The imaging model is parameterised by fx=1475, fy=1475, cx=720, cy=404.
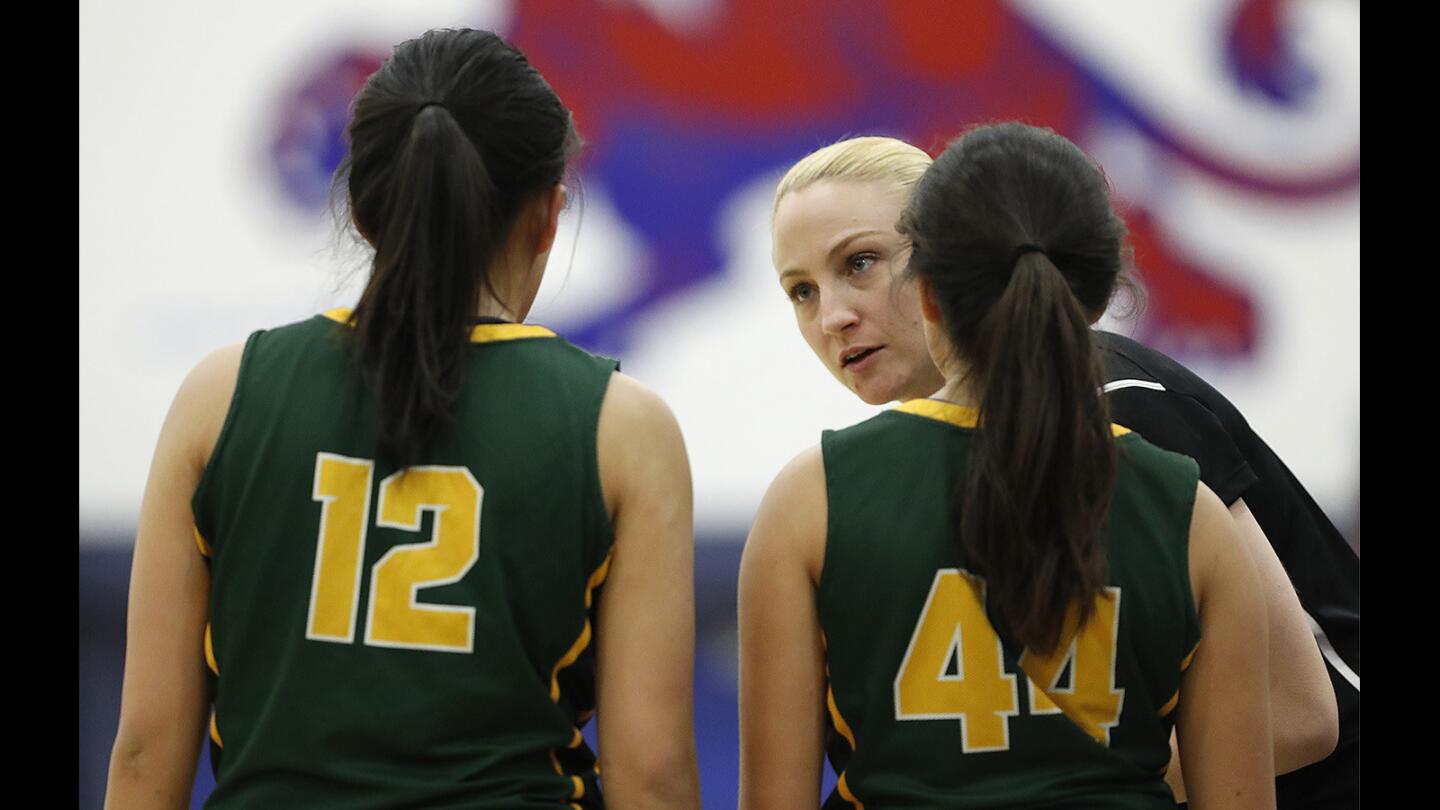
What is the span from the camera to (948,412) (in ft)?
4.62

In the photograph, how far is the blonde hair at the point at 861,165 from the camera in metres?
2.10

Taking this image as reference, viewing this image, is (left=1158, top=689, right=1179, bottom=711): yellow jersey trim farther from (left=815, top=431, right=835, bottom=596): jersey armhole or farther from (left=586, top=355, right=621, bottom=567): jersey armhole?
(left=586, top=355, right=621, bottom=567): jersey armhole

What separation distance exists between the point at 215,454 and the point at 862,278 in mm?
1027

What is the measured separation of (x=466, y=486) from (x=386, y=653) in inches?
6.3

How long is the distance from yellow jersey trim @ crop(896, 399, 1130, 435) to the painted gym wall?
210cm

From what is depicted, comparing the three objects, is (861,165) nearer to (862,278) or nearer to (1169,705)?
(862,278)

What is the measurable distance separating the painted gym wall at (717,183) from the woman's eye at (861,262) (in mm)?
1455

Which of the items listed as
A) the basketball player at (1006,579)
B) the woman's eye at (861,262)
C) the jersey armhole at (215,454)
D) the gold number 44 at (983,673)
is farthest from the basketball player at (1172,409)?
the jersey armhole at (215,454)

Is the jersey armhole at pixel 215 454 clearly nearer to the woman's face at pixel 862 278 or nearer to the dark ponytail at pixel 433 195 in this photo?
the dark ponytail at pixel 433 195

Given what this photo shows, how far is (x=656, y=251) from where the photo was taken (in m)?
3.54

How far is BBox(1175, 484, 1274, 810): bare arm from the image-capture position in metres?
1.40

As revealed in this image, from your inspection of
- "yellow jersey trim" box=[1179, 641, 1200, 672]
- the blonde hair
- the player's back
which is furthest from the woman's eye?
"yellow jersey trim" box=[1179, 641, 1200, 672]

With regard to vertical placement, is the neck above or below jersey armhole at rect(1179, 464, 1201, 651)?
above

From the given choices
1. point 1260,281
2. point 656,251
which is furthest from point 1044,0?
point 656,251
